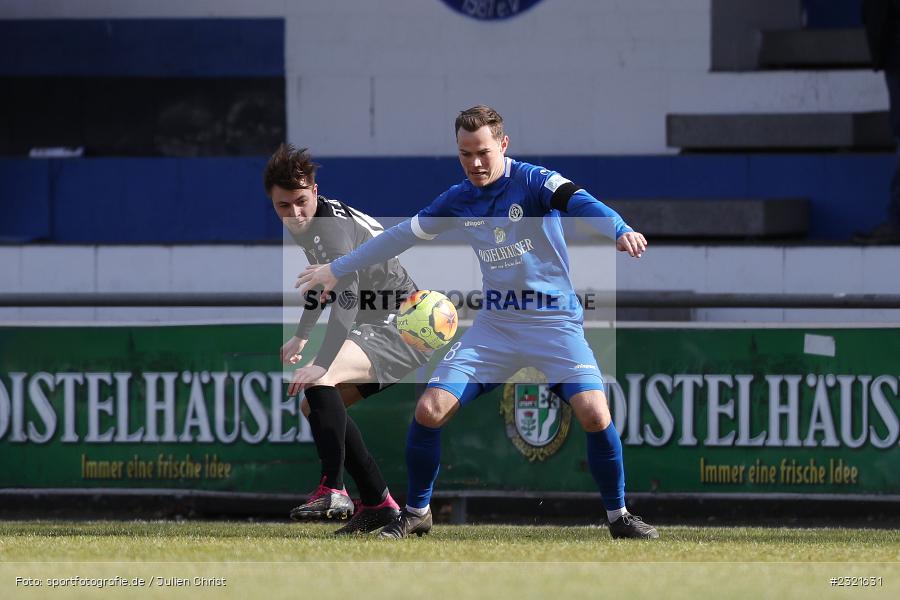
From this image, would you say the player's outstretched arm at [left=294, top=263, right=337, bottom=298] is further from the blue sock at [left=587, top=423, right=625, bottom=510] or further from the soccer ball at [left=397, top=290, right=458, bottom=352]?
the blue sock at [left=587, top=423, right=625, bottom=510]

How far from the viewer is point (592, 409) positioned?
632 centimetres

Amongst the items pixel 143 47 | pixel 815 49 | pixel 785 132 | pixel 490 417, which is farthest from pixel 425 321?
pixel 143 47

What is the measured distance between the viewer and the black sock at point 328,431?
656cm

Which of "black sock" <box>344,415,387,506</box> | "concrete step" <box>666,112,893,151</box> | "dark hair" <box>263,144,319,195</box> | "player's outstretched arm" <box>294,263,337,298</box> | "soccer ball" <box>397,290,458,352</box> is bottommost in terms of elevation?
"black sock" <box>344,415,387,506</box>

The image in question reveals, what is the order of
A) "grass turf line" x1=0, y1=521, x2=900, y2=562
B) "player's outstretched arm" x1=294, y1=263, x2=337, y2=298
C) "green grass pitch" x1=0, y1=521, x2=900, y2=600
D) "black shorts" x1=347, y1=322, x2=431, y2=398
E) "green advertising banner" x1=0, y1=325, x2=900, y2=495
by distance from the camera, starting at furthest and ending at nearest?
"green advertising banner" x1=0, y1=325, x2=900, y2=495 < "black shorts" x1=347, y1=322, x2=431, y2=398 < "player's outstretched arm" x1=294, y1=263, x2=337, y2=298 < "grass turf line" x1=0, y1=521, x2=900, y2=562 < "green grass pitch" x1=0, y1=521, x2=900, y2=600

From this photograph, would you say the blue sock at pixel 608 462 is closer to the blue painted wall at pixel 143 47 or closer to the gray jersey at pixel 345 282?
the gray jersey at pixel 345 282

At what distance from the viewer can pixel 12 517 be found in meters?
8.30

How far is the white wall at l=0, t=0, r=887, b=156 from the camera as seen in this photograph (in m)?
12.8

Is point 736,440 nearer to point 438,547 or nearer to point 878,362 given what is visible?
point 878,362

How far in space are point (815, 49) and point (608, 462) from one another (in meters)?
6.97

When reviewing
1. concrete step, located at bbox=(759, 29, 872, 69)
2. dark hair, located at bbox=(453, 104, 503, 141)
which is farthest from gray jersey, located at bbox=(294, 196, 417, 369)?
concrete step, located at bbox=(759, 29, 872, 69)

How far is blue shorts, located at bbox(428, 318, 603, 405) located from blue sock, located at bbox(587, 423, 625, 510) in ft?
0.72

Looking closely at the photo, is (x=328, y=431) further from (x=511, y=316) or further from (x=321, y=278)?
(x=511, y=316)

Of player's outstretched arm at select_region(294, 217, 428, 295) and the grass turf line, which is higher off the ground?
player's outstretched arm at select_region(294, 217, 428, 295)
